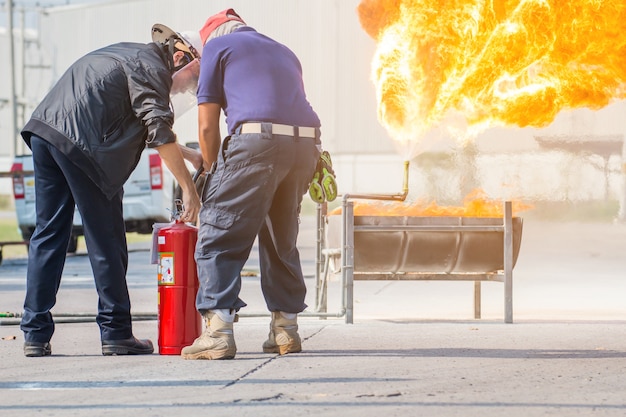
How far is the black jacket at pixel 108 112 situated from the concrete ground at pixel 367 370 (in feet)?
3.78

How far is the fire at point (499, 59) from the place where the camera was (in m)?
11.8

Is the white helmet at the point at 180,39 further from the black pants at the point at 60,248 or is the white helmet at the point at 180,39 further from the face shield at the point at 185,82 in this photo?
the black pants at the point at 60,248

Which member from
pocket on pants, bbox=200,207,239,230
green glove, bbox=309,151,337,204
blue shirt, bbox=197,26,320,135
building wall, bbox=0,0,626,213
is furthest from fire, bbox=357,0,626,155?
building wall, bbox=0,0,626,213

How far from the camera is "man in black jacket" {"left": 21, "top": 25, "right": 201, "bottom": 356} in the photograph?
7.61 metres

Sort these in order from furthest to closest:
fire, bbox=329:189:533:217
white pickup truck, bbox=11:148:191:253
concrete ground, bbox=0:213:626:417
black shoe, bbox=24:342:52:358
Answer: white pickup truck, bbox=11:148:191:253, fire, bbox=329:189:533:217, black shoe, bbox=24:342:52:358, concrete ground, bbox=0:213:626:417

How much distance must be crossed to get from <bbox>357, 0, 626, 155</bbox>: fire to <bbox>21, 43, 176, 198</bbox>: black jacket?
4.57 m

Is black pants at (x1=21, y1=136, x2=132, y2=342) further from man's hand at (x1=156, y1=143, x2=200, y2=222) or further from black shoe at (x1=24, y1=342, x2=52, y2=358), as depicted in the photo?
man's hand at (x1=156, y1=143, x2=200, y2=222)

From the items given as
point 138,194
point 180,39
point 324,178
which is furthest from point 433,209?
point 138,194

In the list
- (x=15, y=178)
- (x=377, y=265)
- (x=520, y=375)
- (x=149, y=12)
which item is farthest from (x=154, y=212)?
(x=149, y=12)

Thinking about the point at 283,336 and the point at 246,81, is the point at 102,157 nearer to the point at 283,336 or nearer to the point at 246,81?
the point at 246,81

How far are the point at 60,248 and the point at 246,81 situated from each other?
1.48 metres

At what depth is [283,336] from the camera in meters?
7.85

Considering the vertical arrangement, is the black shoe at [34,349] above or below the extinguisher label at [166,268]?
below

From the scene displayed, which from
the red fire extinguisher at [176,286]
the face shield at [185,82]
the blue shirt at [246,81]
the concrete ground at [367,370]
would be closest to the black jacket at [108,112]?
the face shield at [185,82]
